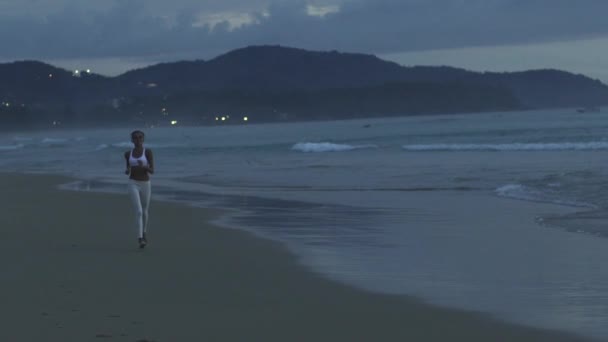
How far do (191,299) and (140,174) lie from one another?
12.2 feet

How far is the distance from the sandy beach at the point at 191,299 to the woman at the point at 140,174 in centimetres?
44

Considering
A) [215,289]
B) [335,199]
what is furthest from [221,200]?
[215,289]

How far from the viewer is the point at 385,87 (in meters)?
153

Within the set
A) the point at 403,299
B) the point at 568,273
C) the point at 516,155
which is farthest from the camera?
the point at 516,155

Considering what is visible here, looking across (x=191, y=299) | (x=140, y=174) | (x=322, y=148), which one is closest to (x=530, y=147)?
(x=322, y=148)

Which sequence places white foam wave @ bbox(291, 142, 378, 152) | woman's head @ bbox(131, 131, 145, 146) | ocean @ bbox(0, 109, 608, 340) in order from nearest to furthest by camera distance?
ocean @ bbox(0, 109, 608, 340) < woman's head @ bbox(131, 131, 145, 146) < white foam wave @ bbox(291, 142, 378, 152)

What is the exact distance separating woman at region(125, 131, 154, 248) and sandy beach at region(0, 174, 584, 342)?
0.44 metres

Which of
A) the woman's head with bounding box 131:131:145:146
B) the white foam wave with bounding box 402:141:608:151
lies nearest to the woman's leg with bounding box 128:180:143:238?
the woman's head with bounding box 131:131:145:146

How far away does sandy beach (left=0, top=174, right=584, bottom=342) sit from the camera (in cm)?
752

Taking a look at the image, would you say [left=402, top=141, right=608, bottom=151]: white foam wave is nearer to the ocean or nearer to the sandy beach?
the ocean

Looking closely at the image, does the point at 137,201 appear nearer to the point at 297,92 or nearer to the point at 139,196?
the point at 139,196

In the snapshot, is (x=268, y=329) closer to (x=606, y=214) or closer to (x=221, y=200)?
(x=606, y=214)

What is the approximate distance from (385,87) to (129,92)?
37.2 m

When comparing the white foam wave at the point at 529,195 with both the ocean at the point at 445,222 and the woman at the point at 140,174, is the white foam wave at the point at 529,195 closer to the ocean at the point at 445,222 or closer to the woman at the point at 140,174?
the ocean at the point at 445,222
